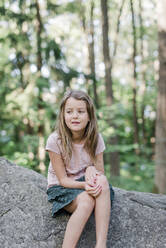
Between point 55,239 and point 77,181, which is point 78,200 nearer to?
point 77,181

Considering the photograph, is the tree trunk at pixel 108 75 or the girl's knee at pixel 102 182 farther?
the tree trunk at pixel 108 75

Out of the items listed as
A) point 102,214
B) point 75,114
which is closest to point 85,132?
point 75,114

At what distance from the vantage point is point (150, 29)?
1573cm

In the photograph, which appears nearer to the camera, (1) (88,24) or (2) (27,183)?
(2) (27,183)

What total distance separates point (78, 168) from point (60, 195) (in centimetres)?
34

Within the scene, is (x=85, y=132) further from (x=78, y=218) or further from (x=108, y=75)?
(x=108, y=75)

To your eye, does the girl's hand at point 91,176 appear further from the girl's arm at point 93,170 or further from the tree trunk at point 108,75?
the tree trunk at point 108,75

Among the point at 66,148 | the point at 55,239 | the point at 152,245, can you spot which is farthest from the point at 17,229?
the point at 152,245

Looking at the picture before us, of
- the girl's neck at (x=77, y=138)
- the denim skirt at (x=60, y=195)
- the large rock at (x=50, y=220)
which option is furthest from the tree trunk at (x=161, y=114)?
the denim skirt at (x=60, y=195)

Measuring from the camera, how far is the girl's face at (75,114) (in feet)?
8.32

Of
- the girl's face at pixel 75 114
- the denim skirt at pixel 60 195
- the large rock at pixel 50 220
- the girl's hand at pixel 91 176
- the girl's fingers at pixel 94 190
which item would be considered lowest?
the large rock at pixel 50 220

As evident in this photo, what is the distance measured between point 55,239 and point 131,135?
15.4 metres

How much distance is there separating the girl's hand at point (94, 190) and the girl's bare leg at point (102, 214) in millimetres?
39

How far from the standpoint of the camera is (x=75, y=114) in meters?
2.52
